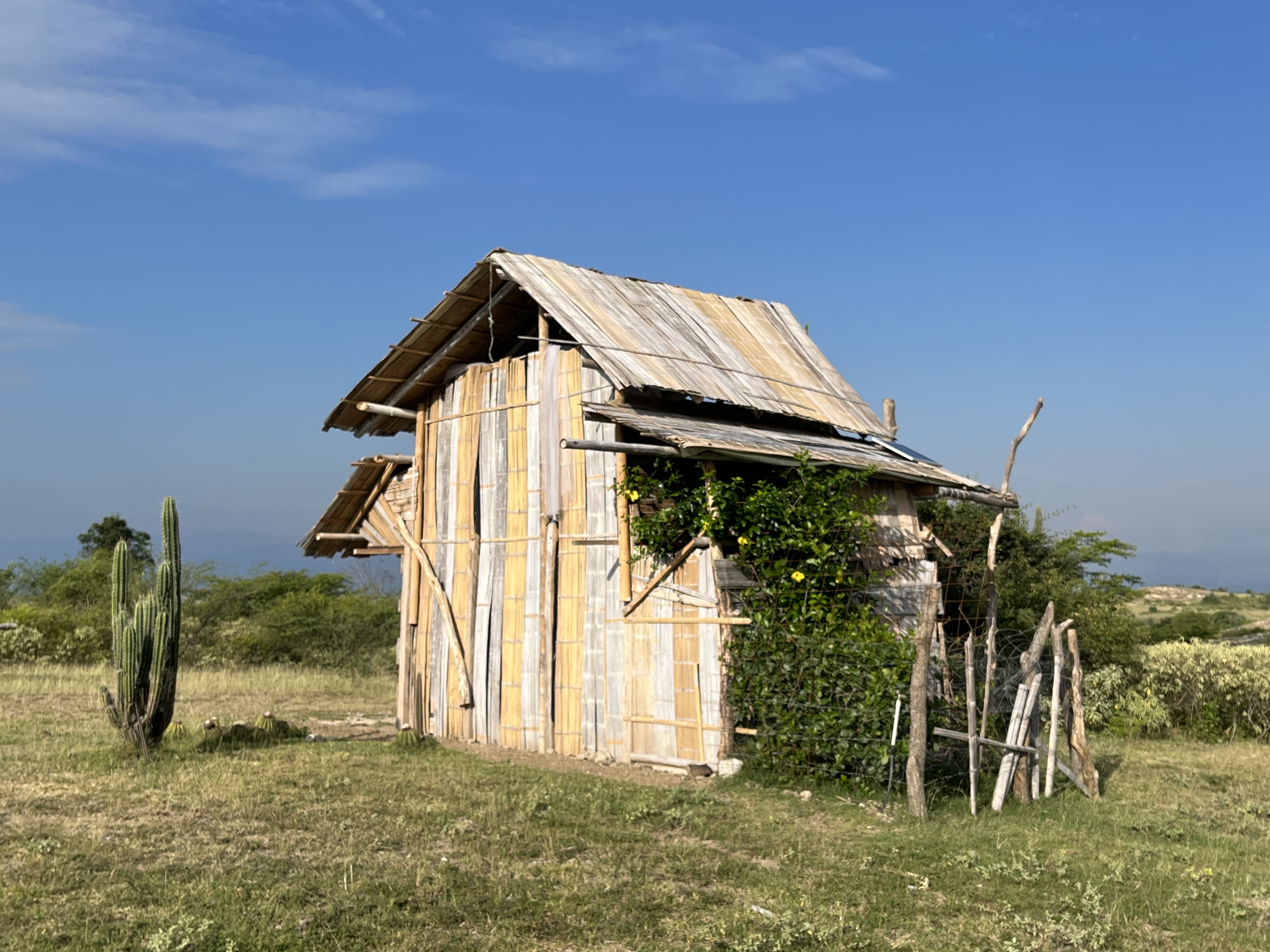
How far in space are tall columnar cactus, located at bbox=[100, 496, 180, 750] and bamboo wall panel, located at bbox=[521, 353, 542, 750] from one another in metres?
3.91

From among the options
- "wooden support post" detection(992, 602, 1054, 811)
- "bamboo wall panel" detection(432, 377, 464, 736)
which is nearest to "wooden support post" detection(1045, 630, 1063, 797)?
"wooden support post" detection(992, 602, 1054, 811)

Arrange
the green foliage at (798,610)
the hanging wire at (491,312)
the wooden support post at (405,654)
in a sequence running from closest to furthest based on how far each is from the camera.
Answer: the green foliage at (798,610) → the hanging wire at (491,312) → the wooden support post at (405,654)

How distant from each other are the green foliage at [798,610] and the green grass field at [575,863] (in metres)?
0.56

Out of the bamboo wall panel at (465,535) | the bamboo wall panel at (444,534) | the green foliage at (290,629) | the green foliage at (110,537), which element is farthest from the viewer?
the green foliage at (110,537)

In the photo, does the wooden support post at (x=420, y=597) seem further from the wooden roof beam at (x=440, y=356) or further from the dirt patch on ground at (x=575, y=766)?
the dirt patch on ground at (x=575, y=766)

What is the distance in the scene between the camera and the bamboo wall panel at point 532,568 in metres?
12.6

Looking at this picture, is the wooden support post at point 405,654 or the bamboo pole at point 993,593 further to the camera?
the wooden support post at point 405,654

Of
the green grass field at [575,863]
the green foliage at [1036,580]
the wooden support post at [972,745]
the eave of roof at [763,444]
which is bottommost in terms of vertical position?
the green grass field at [575,863]

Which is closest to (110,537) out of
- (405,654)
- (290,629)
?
(290,629)

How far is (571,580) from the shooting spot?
12.4 metres

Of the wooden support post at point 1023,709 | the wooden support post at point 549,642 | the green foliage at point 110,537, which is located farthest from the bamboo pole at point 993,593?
the green foliage at point 110,537

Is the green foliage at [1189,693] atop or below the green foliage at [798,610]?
below

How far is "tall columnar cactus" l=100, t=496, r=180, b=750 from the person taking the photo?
11.6 m

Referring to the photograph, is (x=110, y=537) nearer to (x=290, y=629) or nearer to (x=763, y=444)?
(x=290, y=629)
